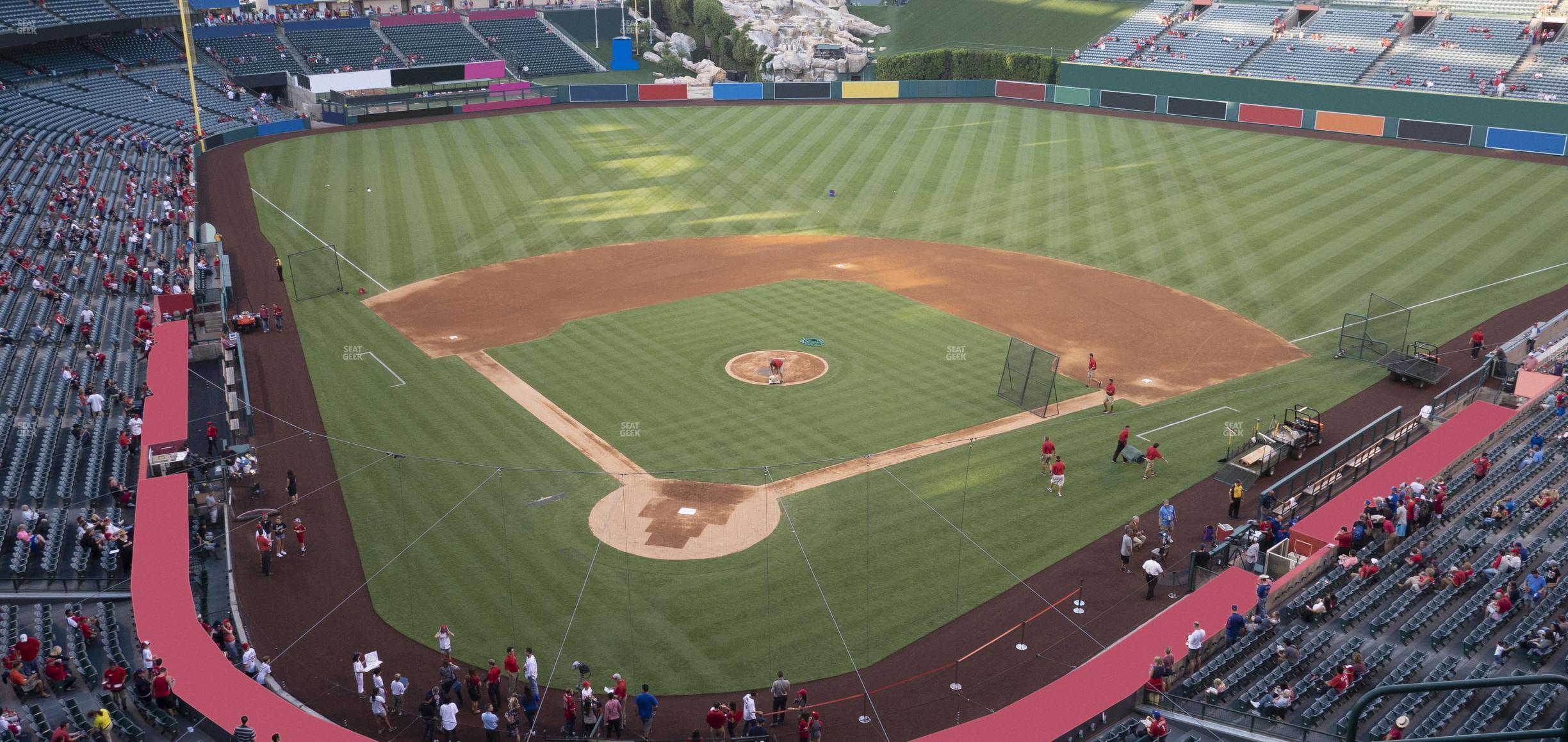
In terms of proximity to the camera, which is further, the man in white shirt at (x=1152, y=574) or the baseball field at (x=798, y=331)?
the baseball field at (x=798, y=331)

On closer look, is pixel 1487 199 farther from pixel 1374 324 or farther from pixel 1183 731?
pixel 1183 731

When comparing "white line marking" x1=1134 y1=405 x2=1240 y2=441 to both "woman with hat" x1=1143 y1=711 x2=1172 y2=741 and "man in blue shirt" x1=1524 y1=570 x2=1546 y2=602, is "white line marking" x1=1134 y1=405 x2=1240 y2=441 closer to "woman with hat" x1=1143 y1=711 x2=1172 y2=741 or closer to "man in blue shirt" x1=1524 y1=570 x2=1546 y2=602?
"man in blue shirt" x1=1524 y1=570 x2=1546 y2=602

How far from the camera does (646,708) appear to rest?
66.4ft

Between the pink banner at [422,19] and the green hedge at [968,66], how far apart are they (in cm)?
3610

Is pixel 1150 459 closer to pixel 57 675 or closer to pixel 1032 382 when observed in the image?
pixel 1032 382

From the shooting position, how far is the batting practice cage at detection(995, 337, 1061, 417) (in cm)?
3412

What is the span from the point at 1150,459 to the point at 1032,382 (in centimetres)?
539

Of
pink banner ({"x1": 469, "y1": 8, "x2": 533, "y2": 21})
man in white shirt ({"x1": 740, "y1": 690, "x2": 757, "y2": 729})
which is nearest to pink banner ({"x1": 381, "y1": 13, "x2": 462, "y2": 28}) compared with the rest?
pink banner ({"x1": 469, "y1": 8, "x2": 533, "y2": 21})

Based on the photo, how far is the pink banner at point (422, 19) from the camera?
93.3m

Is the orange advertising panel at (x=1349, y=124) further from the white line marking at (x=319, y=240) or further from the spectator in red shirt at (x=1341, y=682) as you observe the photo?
the spectator in red shirt at (x=1341, y=682)

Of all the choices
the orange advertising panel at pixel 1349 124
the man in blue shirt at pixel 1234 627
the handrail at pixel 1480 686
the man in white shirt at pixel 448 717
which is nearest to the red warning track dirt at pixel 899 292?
the man in blue shirt at pixel 1234 627

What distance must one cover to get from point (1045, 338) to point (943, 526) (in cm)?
Result: 1430

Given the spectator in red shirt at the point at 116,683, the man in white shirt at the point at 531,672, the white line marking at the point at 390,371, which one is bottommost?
the man in white shirt at the point at 531,672

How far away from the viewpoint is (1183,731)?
19.0 m
